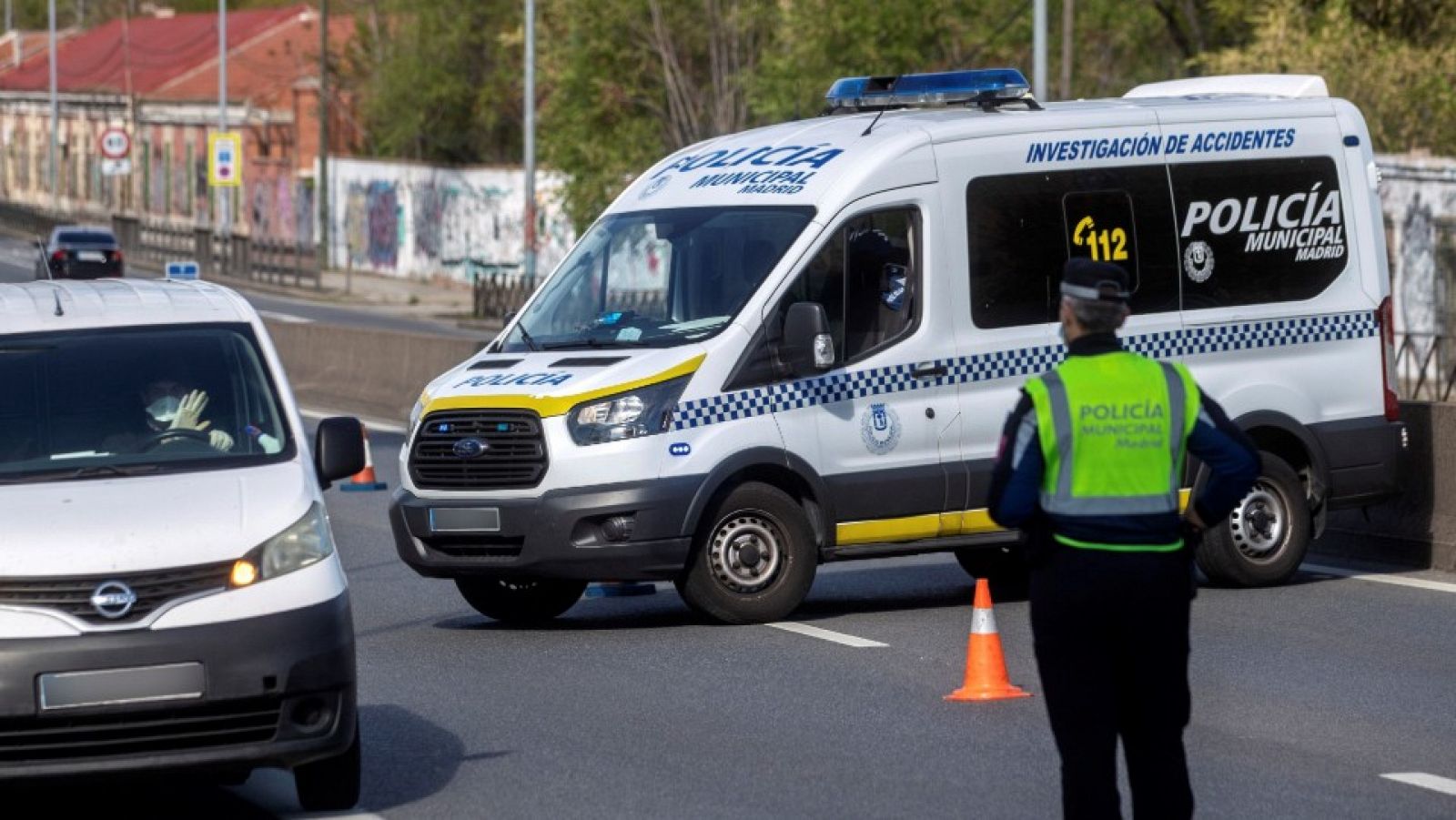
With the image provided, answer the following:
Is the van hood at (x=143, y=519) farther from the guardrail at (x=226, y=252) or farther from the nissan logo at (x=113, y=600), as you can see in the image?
the guardrail at (x=226, y=252)

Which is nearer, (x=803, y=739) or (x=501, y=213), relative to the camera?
(x=803, y=739)

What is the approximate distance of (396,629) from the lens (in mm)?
12250

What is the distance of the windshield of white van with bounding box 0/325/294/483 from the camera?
8062 millimetres

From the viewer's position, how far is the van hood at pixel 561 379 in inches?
463

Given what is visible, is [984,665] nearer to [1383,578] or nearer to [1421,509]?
[1383,578]

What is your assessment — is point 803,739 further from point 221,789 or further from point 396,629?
point 396,629

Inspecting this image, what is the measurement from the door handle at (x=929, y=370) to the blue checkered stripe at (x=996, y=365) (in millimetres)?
16

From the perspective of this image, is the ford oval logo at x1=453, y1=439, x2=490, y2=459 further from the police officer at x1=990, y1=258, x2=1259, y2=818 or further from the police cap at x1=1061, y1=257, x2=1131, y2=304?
the police cap at x1=1061, y1=257, x2=1131, y2=304

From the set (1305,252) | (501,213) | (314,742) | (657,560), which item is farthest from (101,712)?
(501,213)

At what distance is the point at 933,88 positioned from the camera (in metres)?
13.4

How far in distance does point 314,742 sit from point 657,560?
14.5 ft

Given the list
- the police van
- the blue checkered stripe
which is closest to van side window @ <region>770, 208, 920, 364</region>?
the police van

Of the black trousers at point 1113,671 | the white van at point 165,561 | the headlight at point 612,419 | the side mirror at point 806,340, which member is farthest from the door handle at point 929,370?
the black trousers at point 1113,671

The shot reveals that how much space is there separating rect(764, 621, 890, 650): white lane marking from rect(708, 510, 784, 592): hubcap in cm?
24
